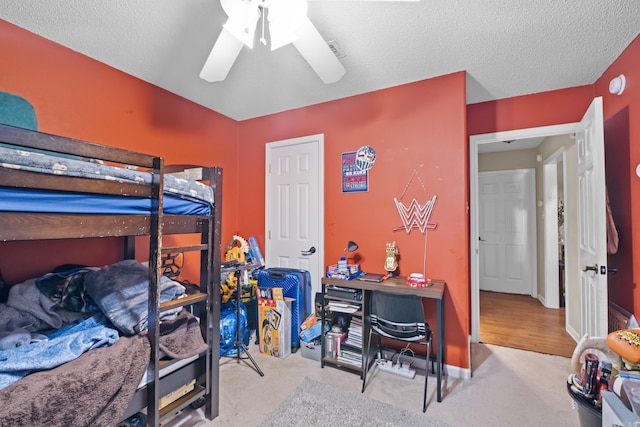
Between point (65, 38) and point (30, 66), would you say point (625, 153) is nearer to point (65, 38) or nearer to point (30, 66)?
point (65, 38)

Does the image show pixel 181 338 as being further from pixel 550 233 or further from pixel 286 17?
pixel 550 233

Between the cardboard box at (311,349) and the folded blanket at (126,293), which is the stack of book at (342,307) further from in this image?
the folded blanket at (126,293)

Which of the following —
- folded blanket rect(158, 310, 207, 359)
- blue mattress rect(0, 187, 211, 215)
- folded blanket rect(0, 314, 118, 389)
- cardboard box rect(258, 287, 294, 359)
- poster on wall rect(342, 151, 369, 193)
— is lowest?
cardboard box rect(258, 287, 294, 359)

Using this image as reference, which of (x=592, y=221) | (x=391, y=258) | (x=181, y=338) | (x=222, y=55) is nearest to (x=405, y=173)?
(x=391, y=258)

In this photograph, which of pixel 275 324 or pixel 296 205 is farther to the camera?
pixel 296 205

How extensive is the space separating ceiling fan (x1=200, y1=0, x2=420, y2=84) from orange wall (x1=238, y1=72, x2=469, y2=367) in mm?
1159

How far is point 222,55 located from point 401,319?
2.05m

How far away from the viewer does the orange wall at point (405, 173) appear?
7.75 ft

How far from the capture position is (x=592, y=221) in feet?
7.00

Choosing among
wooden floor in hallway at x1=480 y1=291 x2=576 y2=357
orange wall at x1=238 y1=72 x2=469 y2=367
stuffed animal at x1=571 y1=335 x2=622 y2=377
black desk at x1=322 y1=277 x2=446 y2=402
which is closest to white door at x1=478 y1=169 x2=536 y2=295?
wooden floor in hallway at x1=480 y1=291 x2=576 y2=357

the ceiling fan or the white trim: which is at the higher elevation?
the ceiling fan

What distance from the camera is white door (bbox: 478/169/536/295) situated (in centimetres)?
456

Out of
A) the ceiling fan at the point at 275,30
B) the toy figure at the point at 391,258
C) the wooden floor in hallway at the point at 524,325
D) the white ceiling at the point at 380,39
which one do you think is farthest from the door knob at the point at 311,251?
the wooden floor in hallway at the point at 524,325

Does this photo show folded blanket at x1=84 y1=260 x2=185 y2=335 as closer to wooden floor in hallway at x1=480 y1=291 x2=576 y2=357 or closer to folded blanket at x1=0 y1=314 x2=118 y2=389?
folded blanket at x1=0 y1=314 x2=118 y2=389
